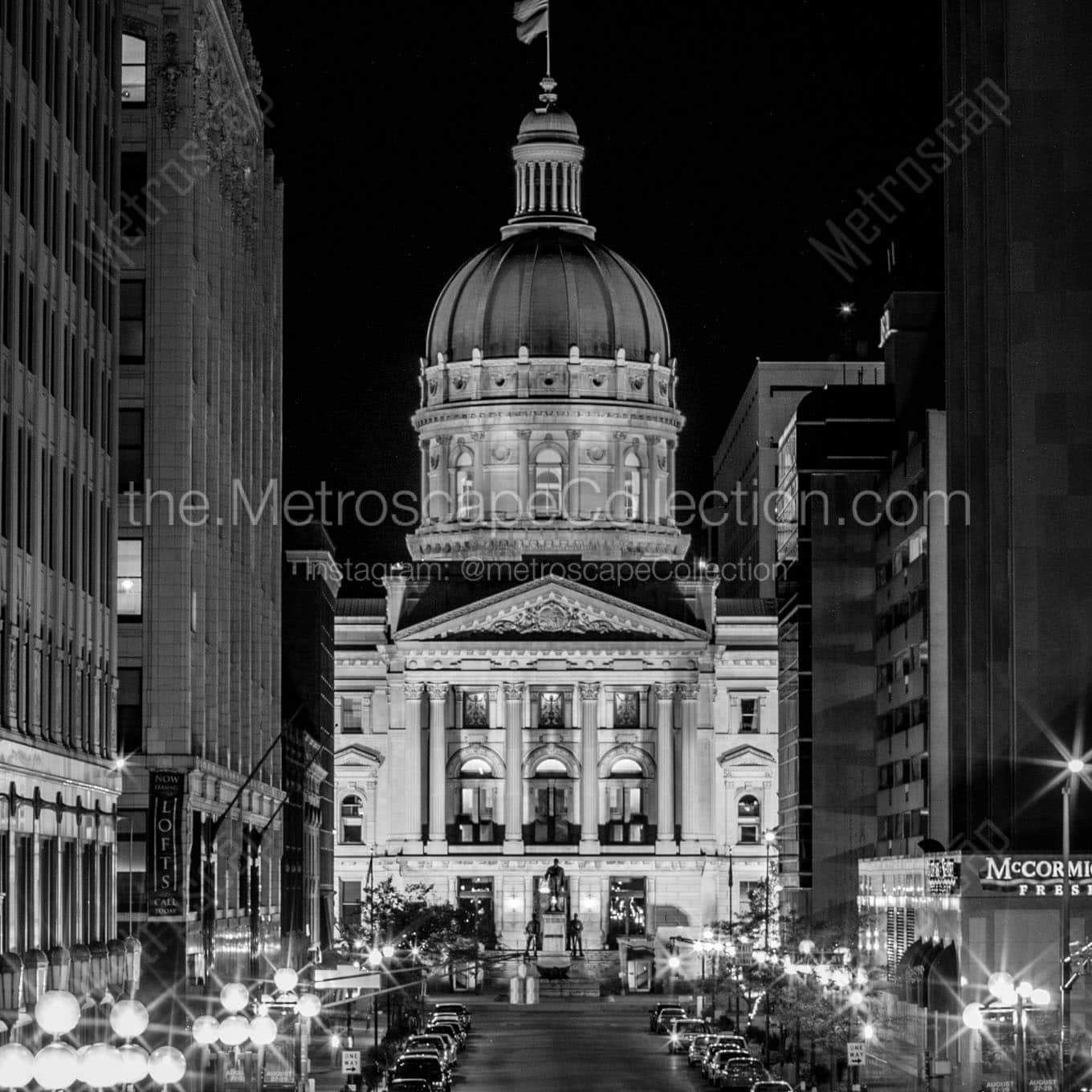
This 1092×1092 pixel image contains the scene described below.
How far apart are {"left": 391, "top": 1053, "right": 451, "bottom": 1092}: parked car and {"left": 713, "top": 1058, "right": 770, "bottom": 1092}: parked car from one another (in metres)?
8.00

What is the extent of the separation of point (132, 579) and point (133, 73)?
15701 millimetres

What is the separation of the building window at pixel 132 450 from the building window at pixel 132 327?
5.50 feet

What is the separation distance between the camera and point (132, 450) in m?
93.2

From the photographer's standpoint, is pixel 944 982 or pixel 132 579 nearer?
pixel 944 982

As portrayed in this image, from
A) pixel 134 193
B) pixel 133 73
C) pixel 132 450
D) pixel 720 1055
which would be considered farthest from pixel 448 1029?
pixel 133 73

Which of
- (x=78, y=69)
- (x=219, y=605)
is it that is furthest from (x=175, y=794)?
(x=78, y=69)

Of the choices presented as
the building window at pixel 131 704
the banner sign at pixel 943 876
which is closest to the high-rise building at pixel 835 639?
the banner sign at pixel 943 876

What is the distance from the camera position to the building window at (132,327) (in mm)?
93312

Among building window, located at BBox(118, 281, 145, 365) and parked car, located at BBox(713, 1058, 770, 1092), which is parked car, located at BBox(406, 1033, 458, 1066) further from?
building window, located at BBox(118, 281, 145, 365)

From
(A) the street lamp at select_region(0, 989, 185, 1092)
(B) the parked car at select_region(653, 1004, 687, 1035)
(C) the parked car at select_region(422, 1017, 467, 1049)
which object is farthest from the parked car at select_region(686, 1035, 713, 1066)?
(A) the street lamp at select_region(0, 989, 185, 1092)

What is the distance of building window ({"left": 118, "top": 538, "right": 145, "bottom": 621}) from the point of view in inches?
3674

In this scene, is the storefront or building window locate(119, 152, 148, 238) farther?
building window locate(119, 152, 148, 238)

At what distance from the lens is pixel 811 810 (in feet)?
489

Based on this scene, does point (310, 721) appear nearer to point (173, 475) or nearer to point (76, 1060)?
point (173, 475)
